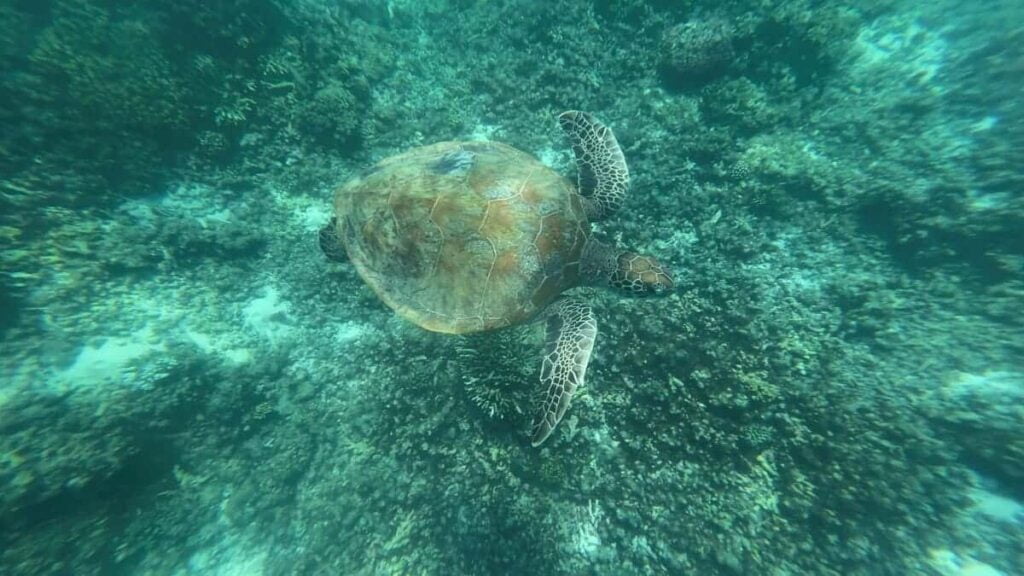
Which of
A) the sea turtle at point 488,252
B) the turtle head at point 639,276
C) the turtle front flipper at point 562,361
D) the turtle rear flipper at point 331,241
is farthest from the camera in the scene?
the turtle rear flipper at point 331,241

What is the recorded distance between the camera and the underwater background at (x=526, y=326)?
3.49 meters

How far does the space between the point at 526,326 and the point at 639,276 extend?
1564mm

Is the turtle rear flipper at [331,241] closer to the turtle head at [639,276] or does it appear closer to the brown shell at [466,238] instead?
the brown shell at [466,238]

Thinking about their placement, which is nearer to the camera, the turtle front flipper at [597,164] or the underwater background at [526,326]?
the underwater background at [526,326]

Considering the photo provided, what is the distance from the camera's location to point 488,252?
362cm

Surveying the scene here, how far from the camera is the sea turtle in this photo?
11.9ft

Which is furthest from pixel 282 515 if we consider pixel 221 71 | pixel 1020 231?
pixel 1020 231

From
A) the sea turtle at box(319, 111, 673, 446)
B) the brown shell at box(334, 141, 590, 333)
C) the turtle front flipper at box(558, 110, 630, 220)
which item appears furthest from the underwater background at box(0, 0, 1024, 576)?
the brown shell at box(334, 141, 590, 333)

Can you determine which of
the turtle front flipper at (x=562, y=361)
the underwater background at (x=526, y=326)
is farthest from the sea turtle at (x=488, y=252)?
the underwater background at (x=526, y=326)

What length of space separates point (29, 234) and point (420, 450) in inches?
204

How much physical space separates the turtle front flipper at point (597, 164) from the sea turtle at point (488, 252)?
58 cm

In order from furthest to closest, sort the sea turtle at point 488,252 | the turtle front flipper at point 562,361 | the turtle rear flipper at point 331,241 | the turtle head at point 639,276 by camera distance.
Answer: the turtle rear flipper at point 331,241, the turtle head at point 639,276, the sea turtle at point 488,252, the turtle front flipper at point 562,361

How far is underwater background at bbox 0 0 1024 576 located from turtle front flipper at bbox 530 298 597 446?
0.58 m

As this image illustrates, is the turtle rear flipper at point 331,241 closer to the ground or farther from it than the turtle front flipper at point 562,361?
farther from it
